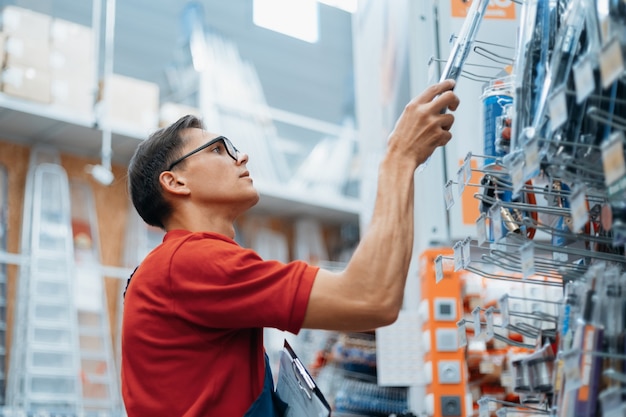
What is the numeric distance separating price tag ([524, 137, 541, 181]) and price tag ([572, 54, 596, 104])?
0.16m

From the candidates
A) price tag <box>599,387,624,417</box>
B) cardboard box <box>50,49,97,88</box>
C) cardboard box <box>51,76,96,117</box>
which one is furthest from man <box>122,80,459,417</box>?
cardboard box <box>51,76,96,117</box>

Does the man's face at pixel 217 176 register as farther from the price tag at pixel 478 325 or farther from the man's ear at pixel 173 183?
the price tag at pixel 478 325

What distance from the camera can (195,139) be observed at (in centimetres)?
201

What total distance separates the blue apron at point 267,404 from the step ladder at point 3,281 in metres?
5.66

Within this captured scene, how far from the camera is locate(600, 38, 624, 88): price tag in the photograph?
1.07 metres

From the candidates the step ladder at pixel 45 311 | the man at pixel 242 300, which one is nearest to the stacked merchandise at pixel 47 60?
the step ladder at pixel 45 311

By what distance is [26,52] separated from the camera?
7.01m

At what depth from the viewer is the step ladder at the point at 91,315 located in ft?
23.3

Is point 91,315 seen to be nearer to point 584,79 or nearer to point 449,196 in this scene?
point 449,196

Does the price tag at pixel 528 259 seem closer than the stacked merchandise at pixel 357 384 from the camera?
Yes

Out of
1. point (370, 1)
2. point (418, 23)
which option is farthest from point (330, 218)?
point (418, 23)

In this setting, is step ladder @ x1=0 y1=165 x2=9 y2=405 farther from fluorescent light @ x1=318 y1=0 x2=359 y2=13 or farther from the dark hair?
the dark hair

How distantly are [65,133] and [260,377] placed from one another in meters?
6.54

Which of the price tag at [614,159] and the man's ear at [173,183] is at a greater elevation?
the man's ear at [173,183]
